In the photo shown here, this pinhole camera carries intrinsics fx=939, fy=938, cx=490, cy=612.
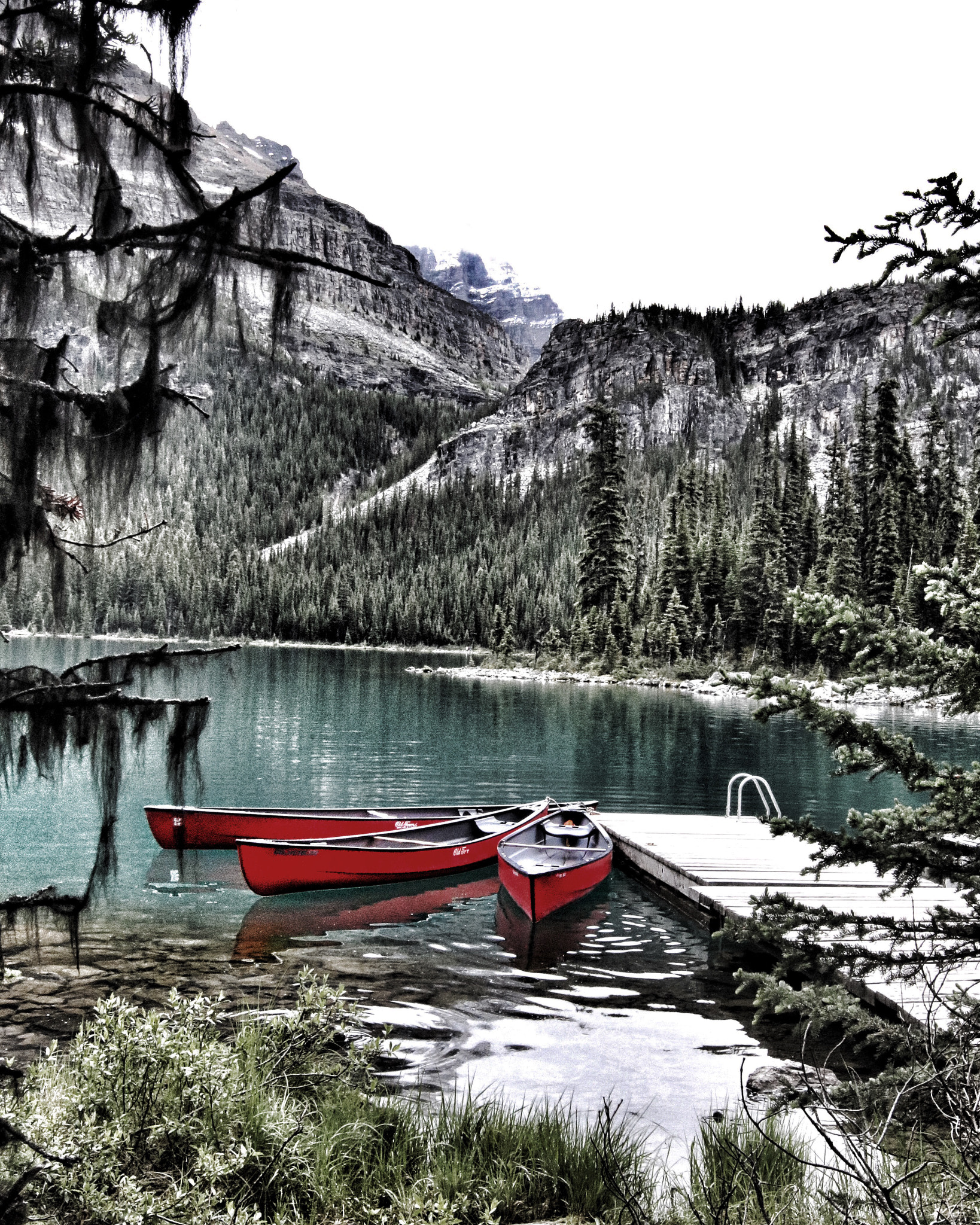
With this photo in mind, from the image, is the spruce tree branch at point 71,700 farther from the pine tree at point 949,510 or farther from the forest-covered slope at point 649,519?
the pine tree at point 949,510

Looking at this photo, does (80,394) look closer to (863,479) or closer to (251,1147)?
(251,1147)

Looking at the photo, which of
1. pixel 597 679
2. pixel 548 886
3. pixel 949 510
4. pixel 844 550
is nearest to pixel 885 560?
pixel 844 550

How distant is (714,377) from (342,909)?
187 metres

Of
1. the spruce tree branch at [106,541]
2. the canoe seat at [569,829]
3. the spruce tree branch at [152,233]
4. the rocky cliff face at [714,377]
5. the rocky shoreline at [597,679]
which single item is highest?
the rocky cliff face at [714,377]

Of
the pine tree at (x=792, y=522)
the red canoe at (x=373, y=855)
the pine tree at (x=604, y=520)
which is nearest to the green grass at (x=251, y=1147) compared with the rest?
the red canoe at (x=373, y=855)

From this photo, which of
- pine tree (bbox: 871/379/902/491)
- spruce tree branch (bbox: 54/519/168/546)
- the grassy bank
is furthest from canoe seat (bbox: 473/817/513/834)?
pine tree (bbox: 871/379/902/491)

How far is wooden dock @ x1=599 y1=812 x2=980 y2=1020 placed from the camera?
31.4 ft

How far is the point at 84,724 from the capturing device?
3596 millimetres

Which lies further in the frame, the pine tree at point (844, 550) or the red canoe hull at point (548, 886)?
the pine tree at point (844, 550)

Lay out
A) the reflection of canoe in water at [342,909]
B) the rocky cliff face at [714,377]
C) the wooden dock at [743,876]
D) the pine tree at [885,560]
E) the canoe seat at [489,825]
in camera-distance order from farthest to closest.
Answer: the rocky cliff face at [714,377] → the pine tree at [885,560] → the canoe seat at [489,825] → the reflection of canoe in water at [342,909] → the wooden dock at [743,876]

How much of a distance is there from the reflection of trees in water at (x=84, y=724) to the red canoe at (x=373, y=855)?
10378 millimetres

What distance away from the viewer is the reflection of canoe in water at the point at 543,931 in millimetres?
11656

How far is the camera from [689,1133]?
6.63m

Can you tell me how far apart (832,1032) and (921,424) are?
14477cm
